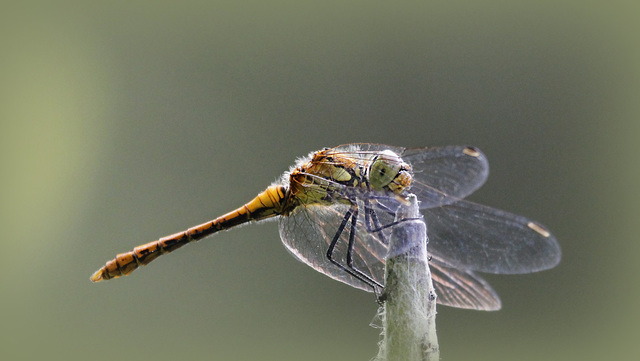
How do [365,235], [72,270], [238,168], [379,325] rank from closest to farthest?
[379,325] < [365,235] < [238,168] < [72,270]

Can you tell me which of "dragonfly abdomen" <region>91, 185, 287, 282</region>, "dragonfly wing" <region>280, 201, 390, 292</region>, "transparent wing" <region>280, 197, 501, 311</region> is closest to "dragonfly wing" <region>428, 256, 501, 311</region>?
"transparent wing" <region>280, 197, 501, 311</region>

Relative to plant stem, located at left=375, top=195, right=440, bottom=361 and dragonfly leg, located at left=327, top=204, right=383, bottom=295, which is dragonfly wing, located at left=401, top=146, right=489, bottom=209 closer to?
dragonfly leg, located at left=327, top=204, right=383, bottom=295

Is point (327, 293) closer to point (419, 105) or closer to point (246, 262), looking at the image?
point (246, 262)

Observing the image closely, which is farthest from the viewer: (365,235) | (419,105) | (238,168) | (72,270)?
(72,270)

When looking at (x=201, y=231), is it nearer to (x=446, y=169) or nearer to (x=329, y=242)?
(x=329, y=242)

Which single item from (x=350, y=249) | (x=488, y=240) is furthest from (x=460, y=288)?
(x=350, y=249)

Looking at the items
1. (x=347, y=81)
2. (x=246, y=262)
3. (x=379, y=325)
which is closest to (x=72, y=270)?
(x=246, y=262)
